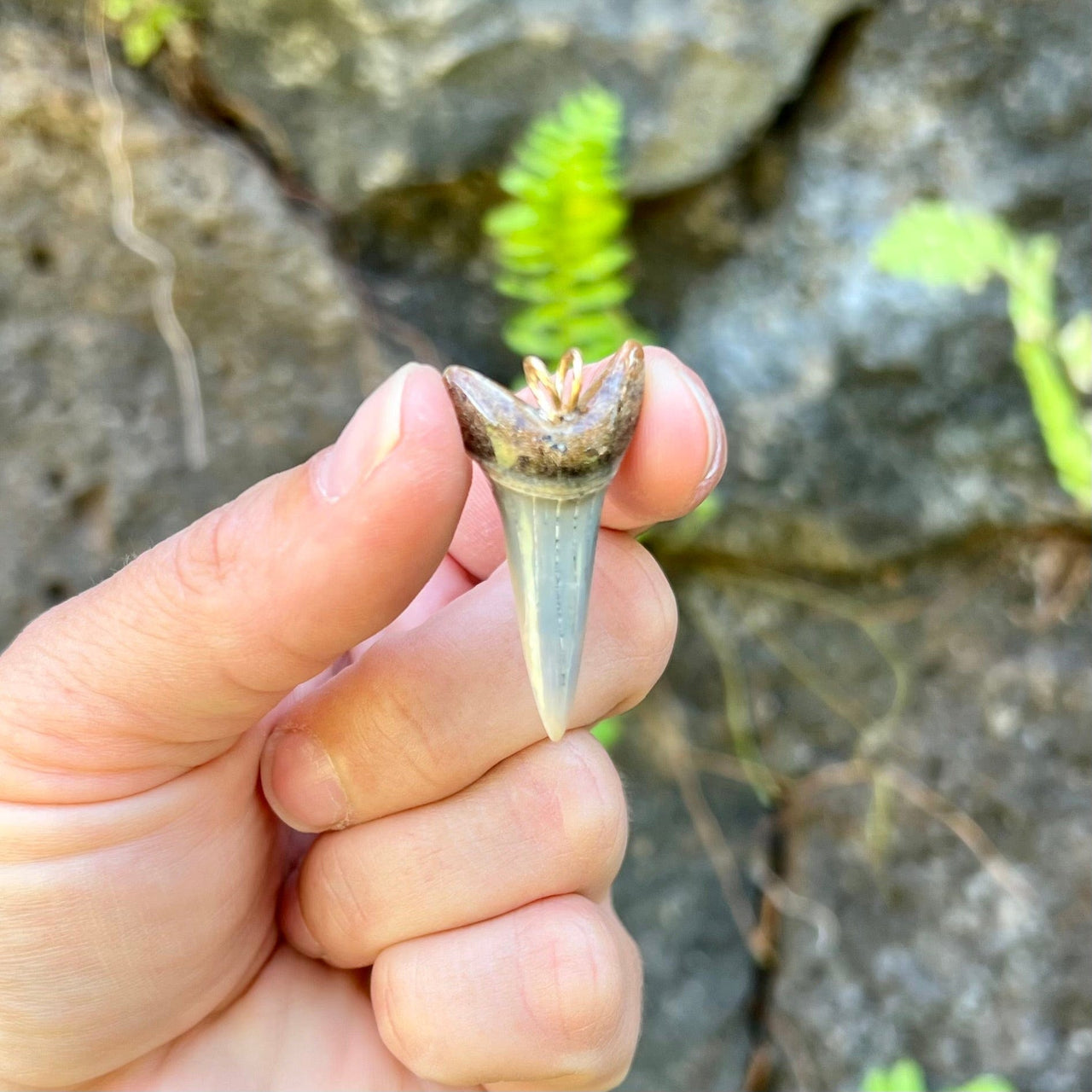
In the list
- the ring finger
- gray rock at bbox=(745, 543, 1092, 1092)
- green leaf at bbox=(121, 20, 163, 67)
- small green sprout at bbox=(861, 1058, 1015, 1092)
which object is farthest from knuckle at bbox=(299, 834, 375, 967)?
green leaf at bbox=(121, 20, 163, 67)

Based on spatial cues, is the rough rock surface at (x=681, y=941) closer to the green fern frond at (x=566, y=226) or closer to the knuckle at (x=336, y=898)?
the green fern frond at (x=566, y=226)

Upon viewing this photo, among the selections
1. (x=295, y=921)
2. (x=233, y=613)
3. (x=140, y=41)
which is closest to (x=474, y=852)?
(x=295, y=921)

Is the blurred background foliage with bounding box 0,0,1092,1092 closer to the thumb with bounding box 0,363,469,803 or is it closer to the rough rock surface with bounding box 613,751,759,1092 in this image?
the rough rock surface with bounding box 613,751,759,1092

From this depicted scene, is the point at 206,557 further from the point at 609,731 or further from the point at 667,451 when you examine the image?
the point at 609,731

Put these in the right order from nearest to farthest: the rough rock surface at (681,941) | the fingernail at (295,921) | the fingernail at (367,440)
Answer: the fingernail at (367,440), the fingernail at (295,921), the rough rock surface at (681,941)

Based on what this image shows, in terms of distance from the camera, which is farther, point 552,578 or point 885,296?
point 885,296

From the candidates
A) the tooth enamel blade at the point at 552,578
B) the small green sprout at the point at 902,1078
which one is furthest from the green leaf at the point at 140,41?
the small green sprout at the point at 902,1078
